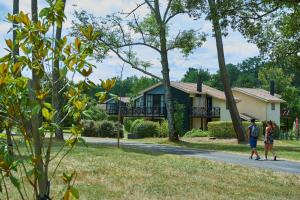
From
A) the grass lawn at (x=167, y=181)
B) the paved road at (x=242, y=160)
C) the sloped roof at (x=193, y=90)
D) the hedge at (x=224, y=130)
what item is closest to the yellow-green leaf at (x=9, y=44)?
the grass lawn at (x=167, y=181)

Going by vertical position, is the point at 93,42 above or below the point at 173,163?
above

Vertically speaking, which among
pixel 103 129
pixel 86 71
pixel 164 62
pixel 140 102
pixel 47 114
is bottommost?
pixel 47 114

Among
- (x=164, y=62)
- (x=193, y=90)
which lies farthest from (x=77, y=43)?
(x=193, y=90)

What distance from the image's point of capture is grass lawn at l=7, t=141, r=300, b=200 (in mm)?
9245

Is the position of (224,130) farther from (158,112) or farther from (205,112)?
(158,112)

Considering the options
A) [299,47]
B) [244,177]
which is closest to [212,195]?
[244,177]

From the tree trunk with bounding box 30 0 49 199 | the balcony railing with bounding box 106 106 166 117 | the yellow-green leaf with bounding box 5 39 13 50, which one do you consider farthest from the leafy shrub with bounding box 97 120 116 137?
the yellow-green leaf with bounding box 5 39 13 50

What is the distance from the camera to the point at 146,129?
4641cm

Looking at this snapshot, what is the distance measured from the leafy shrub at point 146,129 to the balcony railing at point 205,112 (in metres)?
10.2

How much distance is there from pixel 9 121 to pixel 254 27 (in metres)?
13.0

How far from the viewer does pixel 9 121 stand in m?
3.48

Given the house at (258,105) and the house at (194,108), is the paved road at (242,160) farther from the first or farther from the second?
the house at (258,105)

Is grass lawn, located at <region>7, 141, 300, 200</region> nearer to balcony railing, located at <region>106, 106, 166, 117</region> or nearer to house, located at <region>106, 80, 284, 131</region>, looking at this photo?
house, located at <region>106, 80, 284, 131</region>

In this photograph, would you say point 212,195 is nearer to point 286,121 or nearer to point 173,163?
point 173,163
